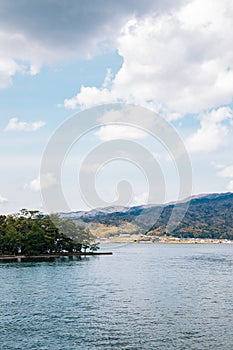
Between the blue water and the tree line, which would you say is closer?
the blue water

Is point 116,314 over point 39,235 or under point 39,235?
under

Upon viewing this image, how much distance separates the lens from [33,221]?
345 feet

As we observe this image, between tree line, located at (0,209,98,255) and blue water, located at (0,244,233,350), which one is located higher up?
tree line, located at (0,209,98,255)

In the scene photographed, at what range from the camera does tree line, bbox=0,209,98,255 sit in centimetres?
9581

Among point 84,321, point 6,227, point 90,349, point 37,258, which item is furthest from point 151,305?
point 6,227

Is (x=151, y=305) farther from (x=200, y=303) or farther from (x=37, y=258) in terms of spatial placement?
(x=37, y=258)

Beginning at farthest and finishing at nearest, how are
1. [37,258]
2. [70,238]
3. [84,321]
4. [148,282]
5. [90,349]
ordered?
1. [70,238]
2. [37,258]
3. [148,282]
4. [84,321]
5. [90,349]

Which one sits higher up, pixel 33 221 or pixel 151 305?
pixel 33 221

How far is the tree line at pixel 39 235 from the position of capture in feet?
314

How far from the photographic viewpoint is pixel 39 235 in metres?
96.9

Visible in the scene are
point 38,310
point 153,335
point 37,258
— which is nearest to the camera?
point 153,335

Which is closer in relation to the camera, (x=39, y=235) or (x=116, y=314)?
(x=116, y=314)

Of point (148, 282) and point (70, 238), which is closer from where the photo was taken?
point (148, 282)

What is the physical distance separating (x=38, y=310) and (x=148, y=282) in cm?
2249
